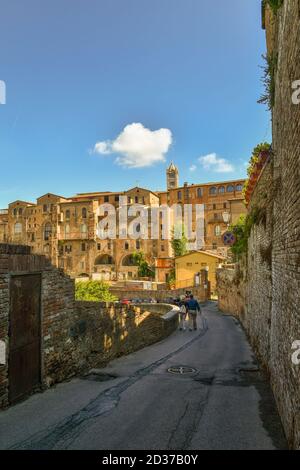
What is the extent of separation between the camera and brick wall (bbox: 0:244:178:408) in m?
6.91

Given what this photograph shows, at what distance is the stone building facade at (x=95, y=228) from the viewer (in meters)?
65.5

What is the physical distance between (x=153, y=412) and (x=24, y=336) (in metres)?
3.11

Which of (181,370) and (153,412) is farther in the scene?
(181,370)

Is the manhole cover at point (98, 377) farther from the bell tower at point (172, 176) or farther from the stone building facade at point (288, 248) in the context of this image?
the bell tower at point (172, 176)

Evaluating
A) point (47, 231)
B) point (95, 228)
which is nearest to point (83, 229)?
point (95, 228)

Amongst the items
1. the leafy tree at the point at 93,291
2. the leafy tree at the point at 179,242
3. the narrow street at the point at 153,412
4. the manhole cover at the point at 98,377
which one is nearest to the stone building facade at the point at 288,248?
the narrow street at the point at 153,412

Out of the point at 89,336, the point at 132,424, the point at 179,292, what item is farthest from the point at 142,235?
the point at 132,424

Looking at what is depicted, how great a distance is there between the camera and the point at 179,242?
62.6 m

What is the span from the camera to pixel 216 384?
29.4 ft

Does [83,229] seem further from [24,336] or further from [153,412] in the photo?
[153,412]

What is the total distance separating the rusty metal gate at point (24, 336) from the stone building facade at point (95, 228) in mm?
53794

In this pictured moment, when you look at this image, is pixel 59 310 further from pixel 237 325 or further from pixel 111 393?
pixel 237 325

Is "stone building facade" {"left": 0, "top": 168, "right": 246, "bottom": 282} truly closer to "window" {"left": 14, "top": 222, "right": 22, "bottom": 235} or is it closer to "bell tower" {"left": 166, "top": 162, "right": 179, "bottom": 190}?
"window" {"left": 14, "top": 222, "right": 22, "bottom": 235}

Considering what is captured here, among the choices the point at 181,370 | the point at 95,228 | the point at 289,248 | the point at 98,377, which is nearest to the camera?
the point at 289,248
